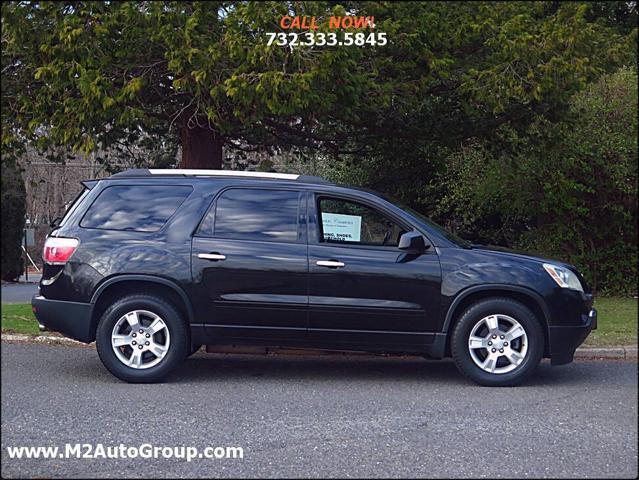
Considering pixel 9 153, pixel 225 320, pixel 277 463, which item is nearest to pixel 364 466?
pixel 277 463

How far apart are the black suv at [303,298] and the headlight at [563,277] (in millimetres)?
13

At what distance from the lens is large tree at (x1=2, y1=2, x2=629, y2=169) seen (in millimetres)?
10266

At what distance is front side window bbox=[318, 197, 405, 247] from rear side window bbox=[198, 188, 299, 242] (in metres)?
0.30

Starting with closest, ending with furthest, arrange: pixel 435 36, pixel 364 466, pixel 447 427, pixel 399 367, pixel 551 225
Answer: pixel 364 466 → pixel 447 427 → pixel 399 367 → pixel 435 36 → pixel 551 225

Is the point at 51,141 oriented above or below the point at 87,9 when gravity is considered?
below

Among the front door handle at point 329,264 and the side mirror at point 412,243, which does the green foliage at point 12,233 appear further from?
the side mirror at point 412,243

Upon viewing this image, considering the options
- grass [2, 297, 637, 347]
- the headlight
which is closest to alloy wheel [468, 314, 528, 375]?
the headlight

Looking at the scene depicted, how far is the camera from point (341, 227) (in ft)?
25.9

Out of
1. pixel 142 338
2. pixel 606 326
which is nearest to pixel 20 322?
pixel 142 338

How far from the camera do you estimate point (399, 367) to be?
866 centimetres

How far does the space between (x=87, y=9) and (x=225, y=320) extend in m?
5.19

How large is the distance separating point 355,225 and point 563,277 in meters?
2.00

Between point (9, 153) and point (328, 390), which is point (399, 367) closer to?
point (328, 390)

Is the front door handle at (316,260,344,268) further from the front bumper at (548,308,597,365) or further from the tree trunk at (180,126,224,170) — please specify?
the tree trunk at (180,126,224,170)
